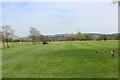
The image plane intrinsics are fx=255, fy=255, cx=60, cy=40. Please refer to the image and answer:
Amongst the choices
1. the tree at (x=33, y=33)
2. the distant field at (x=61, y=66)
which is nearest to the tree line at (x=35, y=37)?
the tree at (x=33, y=33)

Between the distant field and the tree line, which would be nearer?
the distant field

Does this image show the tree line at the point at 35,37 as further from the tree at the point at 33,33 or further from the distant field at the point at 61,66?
the distant field at the point at 61,66

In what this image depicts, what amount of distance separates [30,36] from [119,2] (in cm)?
8571

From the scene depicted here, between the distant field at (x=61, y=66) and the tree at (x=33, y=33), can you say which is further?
the tree at (x=33, y=33)

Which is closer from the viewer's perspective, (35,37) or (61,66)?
Answer: (61,66)

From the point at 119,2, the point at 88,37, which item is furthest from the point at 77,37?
the point at 119,2

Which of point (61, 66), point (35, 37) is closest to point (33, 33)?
point (35, 37)

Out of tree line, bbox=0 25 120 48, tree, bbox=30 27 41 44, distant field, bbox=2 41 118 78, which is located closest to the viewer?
distant field, bbox=2 41 118 78

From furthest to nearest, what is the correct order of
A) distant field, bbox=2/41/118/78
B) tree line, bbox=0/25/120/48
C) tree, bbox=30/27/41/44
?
1. tree, bbox=30/27/41/44
2. tree line, bbox=0/25/120/48
3. distant field, bbox=2/41/118/78

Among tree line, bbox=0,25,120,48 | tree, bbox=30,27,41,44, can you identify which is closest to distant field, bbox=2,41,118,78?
tree line, bbox=0,25,120,48

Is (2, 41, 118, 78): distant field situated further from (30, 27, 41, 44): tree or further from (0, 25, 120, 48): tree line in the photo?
(30, 27, 41, 44): tree

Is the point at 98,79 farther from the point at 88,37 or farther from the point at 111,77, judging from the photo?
the point at 88,37

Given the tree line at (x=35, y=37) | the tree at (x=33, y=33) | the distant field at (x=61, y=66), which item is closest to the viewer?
the distant field at (x=61, y=66)

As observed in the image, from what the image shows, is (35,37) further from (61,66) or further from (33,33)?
(61,66)
